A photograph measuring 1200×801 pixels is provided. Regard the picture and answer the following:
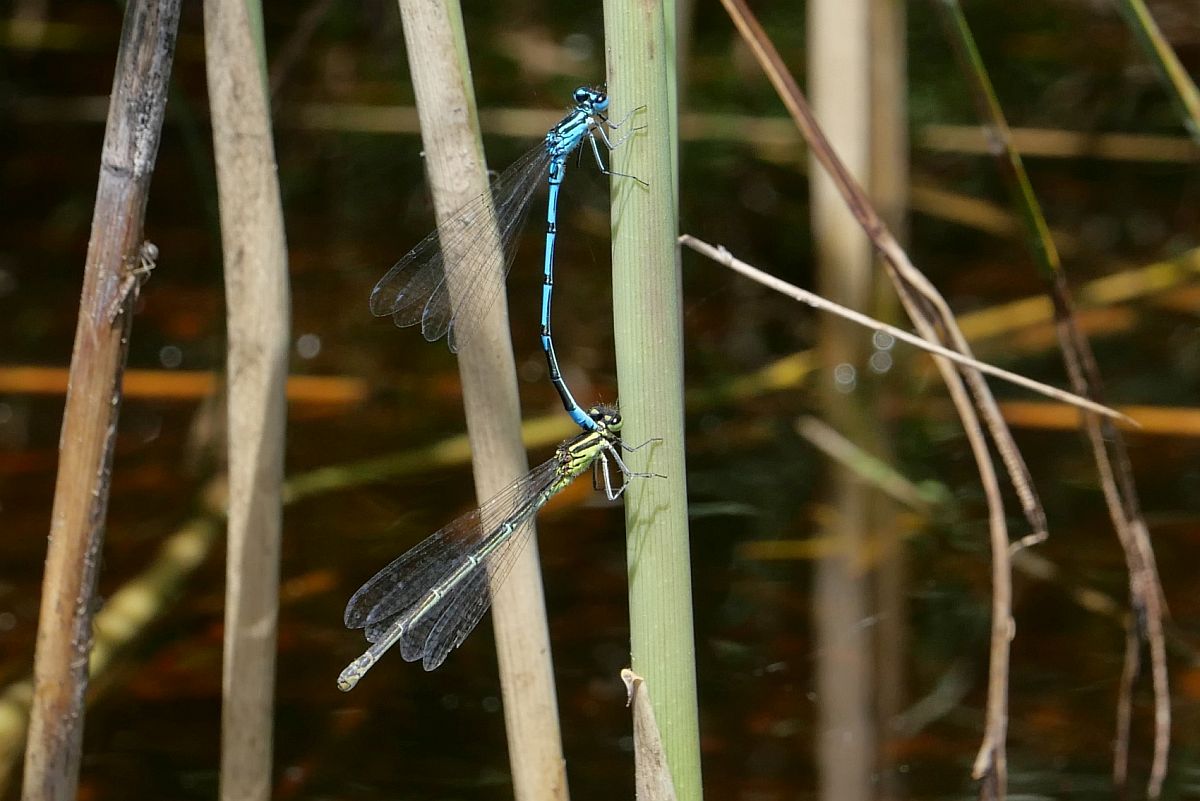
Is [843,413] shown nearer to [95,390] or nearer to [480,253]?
[480,253]

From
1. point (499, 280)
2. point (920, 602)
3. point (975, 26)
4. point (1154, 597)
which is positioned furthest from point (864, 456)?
point (975, 26)

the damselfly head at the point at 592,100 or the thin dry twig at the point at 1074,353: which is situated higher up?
the damselfly head at the point at 592,100

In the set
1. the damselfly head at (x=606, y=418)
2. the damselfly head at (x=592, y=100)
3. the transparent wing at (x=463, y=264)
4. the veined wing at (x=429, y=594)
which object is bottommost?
the veined wing at (x=429, y=594)

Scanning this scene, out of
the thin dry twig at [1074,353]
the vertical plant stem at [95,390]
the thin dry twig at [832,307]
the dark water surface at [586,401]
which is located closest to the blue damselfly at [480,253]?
the thin dry twig at [832,307]

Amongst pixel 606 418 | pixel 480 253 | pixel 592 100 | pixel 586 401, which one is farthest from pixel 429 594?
pixel 586 401

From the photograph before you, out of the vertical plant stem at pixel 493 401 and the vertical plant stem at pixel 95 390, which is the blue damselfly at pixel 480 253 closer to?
the vertical plant stem at pixel 493 401

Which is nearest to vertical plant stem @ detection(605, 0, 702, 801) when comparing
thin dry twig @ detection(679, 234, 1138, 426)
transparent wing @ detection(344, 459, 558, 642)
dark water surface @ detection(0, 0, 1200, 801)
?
thin dry twig @ detection(679, 234, 1138, 426)

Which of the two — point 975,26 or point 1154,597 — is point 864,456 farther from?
point 975,26
